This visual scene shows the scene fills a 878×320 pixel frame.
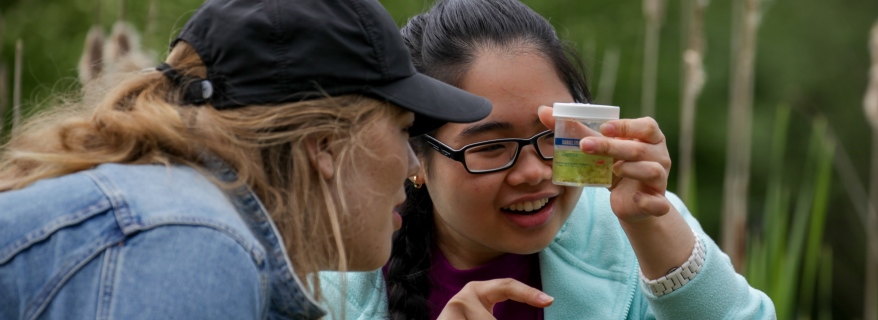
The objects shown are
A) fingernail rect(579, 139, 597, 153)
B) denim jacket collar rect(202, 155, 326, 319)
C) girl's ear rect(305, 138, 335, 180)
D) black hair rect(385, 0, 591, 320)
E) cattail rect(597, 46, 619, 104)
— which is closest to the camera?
denim jacket collar rect(202, 155, 326, 319)

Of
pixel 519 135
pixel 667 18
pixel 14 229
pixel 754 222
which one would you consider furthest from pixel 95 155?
pixel 667 18

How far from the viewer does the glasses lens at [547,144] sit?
2064 millimetres

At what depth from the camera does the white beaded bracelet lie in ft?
6.66

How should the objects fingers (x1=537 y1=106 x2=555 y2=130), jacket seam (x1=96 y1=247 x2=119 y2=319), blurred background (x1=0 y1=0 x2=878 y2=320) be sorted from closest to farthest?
jacket seam (x1=96 y1=247 x2=119 y2=319) < fingers (x1=537 y1=106 x2=555 y2=130) < blurred background (x1=0 y1=0 x2=878 y2=320)

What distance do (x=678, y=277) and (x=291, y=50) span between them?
0.97m

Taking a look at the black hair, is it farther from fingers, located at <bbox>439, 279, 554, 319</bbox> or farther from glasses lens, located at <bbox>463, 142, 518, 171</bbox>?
fingers, located at <bbox>439, 279, 554, 319</bbox>

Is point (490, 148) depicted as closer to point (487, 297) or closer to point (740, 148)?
point (487, 297)

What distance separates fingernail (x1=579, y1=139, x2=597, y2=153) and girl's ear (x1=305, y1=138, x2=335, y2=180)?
51 centimetres

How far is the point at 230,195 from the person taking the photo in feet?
4.66

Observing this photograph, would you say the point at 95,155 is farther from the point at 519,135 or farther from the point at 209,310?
the point at 519,135

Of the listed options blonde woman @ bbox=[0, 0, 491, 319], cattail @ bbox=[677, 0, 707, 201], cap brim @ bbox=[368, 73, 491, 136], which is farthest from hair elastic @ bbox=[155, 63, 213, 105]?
cattail @ bbox=[677, 0, 707, 201]

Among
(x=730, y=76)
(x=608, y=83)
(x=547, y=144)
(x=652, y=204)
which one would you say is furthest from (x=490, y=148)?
(x=730, y=76)

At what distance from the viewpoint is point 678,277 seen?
2.03m

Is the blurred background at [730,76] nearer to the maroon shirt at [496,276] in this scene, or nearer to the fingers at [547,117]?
the maroon shirt at [496,276]
